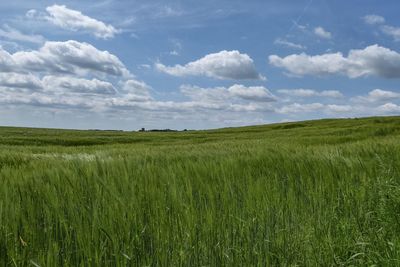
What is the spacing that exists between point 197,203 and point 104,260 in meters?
0.90

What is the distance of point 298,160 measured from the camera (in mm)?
4352

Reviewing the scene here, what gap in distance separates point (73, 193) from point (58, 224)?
43 centimetres

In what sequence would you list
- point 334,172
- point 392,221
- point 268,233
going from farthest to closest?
point 334,172
point 392,221
point 268,233

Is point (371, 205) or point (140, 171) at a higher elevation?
point (140, 171)

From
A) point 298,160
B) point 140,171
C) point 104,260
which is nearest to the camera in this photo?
point 104,260

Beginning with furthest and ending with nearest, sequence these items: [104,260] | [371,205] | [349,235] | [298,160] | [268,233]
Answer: [298,160] → [371,205] → [349,235] → [268,233] → [104,260]

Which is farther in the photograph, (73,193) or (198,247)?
(73,193)

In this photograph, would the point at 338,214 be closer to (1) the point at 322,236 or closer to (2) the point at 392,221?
(2) the point at 392,221

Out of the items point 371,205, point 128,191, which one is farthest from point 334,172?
point 128,191

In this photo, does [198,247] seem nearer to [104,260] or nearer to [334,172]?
[104,260]

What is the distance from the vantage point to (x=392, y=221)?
2.51m

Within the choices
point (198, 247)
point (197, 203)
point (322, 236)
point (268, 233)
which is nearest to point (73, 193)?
point (197, 203)

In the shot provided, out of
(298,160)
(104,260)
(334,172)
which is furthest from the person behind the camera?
(298,160)

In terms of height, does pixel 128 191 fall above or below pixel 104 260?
above
